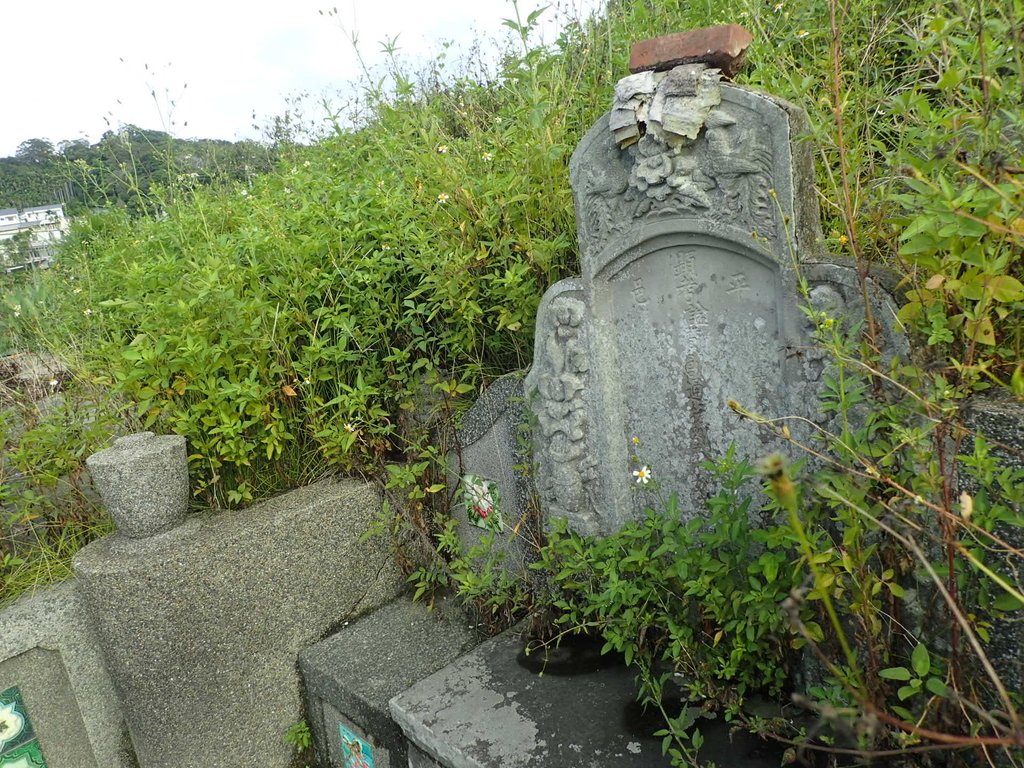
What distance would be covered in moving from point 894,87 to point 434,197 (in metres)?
2.11

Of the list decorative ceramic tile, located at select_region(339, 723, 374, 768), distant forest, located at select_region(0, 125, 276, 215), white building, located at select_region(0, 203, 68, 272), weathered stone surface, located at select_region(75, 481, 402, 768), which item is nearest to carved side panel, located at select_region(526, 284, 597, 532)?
weathered stone surface, located at select_region(75, 481, 402, 768)

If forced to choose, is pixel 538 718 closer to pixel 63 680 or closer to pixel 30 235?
pixel 63 680

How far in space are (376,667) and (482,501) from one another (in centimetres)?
79

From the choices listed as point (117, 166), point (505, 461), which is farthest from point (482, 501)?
point (117, 166)

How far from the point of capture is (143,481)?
2777 mm

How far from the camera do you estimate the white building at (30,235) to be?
5112mm

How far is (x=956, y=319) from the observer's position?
160cm

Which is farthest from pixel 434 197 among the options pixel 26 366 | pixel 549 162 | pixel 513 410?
pixel 26 366

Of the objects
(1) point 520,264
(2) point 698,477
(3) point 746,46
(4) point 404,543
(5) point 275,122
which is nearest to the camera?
(3) point 746,46

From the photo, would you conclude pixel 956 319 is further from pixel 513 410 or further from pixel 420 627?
pixel 420 627

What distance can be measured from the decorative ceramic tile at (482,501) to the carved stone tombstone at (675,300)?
0.32 m

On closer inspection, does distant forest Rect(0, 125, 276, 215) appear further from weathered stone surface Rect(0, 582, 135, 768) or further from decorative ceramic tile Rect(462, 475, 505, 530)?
decorative ceramic tile Rect(462, 475, 505, 530)

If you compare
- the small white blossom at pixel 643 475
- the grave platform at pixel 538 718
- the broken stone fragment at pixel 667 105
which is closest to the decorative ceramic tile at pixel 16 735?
the grave platform at pixel 538 718

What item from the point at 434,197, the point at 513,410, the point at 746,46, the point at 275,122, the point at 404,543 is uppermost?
the point at 275,122
